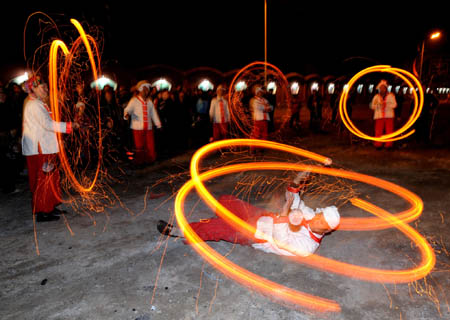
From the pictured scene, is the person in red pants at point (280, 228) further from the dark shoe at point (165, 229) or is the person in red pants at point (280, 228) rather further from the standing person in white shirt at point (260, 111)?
the standing person in white shirt at point (260, 111)

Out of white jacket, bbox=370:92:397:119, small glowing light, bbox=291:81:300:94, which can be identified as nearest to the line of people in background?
white jacket, bbox=370:92:397:119

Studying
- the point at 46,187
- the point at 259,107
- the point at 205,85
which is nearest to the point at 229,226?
the point at 46,187

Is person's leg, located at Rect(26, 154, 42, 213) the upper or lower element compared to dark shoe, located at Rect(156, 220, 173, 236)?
upper

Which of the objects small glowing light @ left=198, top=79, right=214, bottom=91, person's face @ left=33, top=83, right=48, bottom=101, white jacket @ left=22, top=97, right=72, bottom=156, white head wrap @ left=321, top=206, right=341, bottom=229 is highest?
small glowing light @ left=198, top=79, right=214, bottom=91

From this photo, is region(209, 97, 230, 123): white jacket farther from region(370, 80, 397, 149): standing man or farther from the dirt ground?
the dirt ground

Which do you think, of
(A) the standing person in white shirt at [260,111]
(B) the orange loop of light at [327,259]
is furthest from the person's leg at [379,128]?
(B) the orange loop of light at [327,259]

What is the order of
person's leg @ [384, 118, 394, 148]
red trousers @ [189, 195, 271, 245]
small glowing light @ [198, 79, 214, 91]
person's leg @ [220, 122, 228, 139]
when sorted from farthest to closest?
small glowing light @ [198, 79, 214, 91] < person's leg @ [220, 122, 228, 139] < person's leg @ [384, 118, 394, 148] < red trousers @ [189, 195, 271, 245]

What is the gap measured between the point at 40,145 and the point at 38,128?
0.28 m

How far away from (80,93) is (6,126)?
78.7 inches

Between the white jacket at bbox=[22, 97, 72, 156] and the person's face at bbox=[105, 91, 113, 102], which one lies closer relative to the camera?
the white jacket at bbox=[22, 97, 72, 156]

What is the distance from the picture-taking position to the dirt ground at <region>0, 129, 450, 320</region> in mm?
2971

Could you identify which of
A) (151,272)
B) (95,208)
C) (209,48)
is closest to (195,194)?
(95,208)

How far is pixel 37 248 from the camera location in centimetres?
416

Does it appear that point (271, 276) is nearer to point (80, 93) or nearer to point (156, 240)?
point (156, 240)
